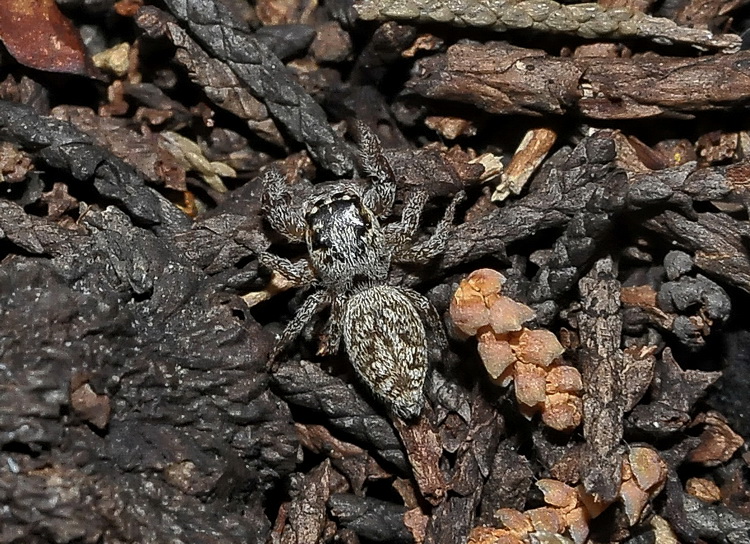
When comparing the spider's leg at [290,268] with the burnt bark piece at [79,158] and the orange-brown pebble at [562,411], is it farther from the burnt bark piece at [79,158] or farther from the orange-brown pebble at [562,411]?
the orange-brown pebble at [562,411]

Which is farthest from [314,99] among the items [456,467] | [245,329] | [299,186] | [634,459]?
[634,459]

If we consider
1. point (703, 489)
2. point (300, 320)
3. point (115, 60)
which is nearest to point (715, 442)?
point (703, 489)

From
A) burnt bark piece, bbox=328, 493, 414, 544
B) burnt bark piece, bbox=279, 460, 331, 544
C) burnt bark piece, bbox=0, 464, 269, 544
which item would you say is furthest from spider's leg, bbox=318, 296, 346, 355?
burnt bark piece, bbox=0, 464, 269, 544

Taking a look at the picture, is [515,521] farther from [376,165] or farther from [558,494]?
[376,165]

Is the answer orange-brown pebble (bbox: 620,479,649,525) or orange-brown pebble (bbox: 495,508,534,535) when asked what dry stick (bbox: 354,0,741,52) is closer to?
orange-brown pebble (bbox: 620,479,649,525)

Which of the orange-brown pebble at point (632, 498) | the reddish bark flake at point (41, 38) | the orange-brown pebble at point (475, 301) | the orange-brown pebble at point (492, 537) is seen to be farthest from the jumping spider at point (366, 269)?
the reddish bark flake at point (41, 38)

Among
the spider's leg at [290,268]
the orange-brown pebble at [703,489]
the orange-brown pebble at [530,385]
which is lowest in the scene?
the orange-brown pebble at [703,489]
